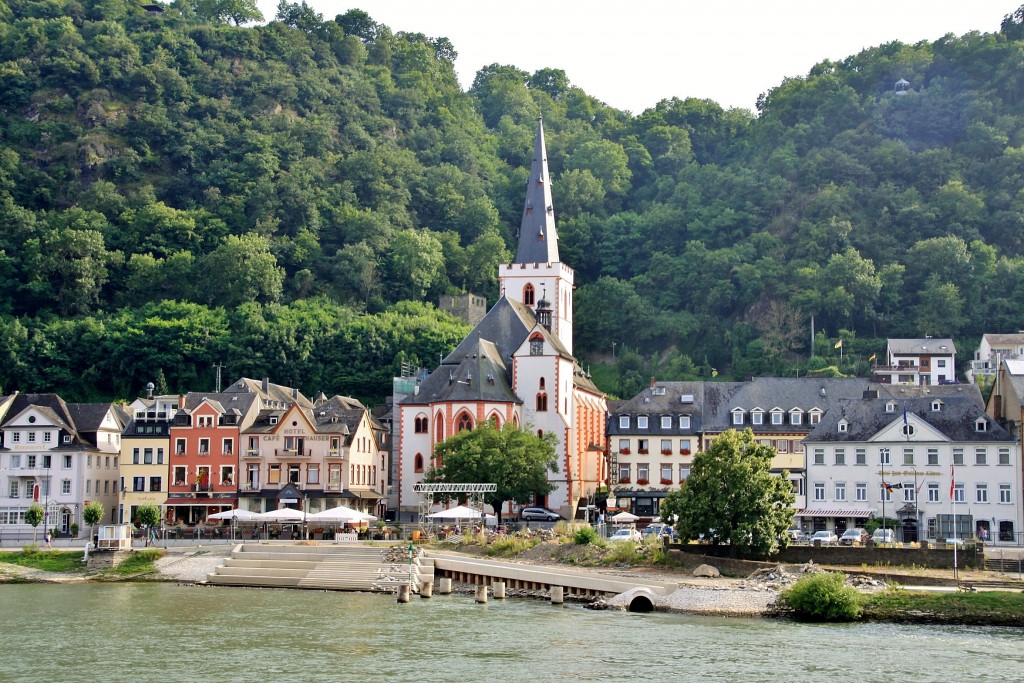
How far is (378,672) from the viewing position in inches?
1633

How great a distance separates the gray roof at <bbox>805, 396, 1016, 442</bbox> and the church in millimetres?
16667

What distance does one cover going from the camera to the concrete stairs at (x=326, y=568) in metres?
60.3

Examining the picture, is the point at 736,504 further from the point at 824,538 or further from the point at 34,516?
the point at 34,516

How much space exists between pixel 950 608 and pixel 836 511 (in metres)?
26.3

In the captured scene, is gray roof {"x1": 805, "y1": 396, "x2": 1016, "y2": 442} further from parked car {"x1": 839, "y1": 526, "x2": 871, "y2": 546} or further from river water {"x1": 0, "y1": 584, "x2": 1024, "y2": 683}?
river water {"x1": 0, "y1": 584, "x2": 1024, "y2": 683}

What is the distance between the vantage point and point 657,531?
70.7m

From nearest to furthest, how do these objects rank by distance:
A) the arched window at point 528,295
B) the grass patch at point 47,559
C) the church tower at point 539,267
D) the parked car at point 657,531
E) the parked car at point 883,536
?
the parked car at point 883,536, the grass patch at point 47,559, the parked car at point 657,531, the church tower at point 539,267, the arched window at point 528,295

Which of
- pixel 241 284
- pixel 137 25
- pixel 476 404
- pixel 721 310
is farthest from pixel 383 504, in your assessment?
pixel 137 25

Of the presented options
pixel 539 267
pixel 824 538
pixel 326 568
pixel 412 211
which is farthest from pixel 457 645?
pixel 412 211

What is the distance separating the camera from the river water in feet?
135

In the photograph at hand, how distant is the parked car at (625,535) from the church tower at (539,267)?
33893 millimetres

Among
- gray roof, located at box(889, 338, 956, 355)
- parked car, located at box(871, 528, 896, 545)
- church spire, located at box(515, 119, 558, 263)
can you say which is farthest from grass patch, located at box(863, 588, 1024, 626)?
gray roof, located at box(889, 338, 956, 355)

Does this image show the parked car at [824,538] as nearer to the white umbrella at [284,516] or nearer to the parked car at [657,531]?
the parked car at [657,531]

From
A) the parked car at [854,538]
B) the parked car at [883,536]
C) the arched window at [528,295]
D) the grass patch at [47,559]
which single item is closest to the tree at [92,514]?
the grass patch at [47,559]
